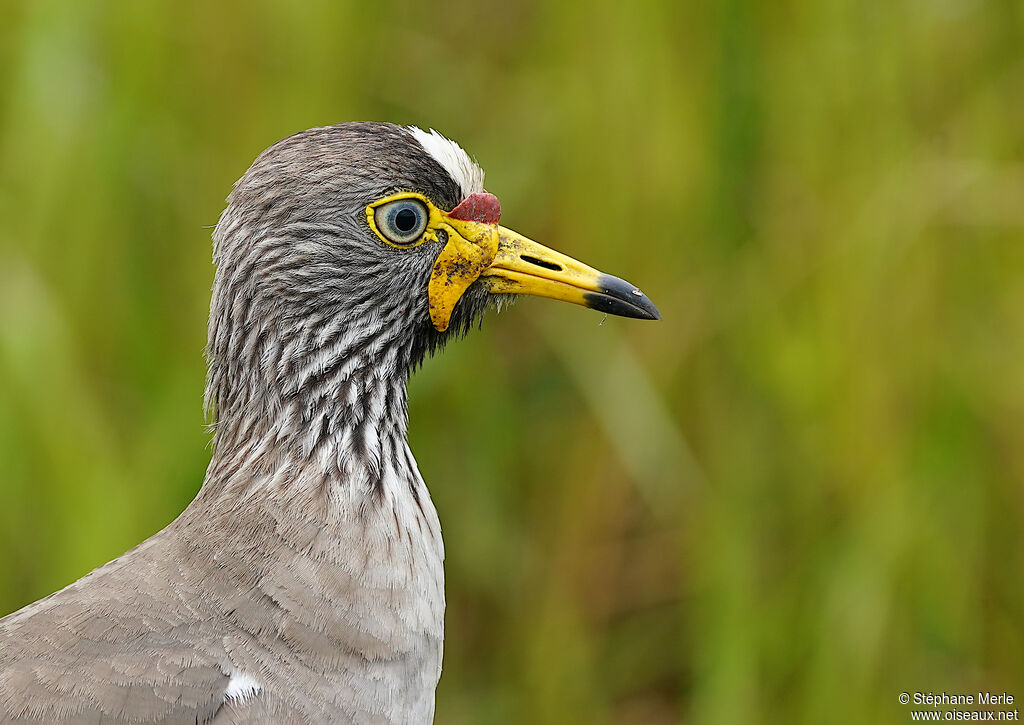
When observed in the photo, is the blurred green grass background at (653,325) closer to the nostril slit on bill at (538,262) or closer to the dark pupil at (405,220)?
the nostril slit on bill at (538,262)

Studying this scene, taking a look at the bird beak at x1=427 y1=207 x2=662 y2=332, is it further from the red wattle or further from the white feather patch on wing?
the white feather patch on wing

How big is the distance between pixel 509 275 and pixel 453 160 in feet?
0.93

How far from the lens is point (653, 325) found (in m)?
4.23

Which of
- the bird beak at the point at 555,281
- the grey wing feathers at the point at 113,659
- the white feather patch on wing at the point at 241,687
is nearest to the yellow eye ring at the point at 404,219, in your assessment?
the bird beak at the point at 555,281

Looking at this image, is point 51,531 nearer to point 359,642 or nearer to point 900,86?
point 359,642

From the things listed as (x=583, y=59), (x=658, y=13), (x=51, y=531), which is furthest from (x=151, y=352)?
(x=658, y=13)

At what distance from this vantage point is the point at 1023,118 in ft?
13.1

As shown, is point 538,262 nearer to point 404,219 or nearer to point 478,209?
point 478,209

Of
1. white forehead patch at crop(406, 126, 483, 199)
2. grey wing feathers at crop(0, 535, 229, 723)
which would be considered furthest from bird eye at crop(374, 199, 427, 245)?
grey wing feathers at crop(0, 535, 229, 723)

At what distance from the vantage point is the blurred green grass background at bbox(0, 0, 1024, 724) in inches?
153

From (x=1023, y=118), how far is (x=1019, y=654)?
171 centimetres

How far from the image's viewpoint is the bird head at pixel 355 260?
2.71 m

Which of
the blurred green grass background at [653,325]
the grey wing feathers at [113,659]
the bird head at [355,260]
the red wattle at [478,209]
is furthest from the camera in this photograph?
the blurred green grass background at [653,325]

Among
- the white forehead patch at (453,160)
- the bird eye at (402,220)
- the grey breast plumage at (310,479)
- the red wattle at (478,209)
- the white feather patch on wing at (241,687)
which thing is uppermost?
the white forehead patch at (453,160)
